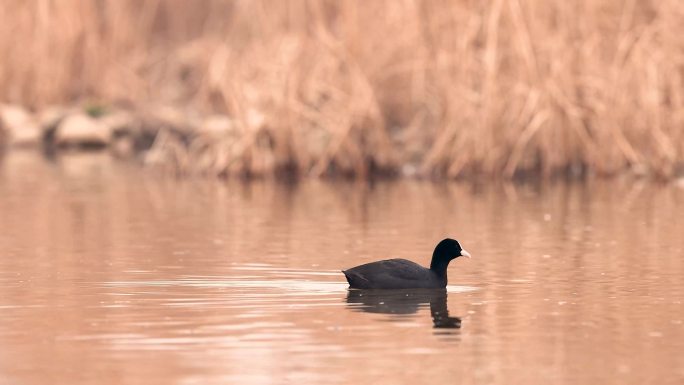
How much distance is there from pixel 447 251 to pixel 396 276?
460 millimetres

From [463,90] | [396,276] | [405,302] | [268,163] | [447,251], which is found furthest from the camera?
[268,163]

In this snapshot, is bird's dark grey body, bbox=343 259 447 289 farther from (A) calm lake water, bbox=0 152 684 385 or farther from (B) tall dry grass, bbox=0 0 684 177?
(B) tall dry grass, bbox=0 0 684 177

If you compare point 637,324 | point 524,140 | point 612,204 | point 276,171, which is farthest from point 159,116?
point 637,324

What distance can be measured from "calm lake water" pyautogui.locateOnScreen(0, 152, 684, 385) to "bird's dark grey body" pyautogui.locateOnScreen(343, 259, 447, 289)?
0.10 meters

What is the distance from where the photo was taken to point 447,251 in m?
13.2

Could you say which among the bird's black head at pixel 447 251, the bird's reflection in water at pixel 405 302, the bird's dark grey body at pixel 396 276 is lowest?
the bird's reflection in water at pixel 405 302

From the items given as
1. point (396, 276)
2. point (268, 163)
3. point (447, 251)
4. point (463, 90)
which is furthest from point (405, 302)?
point (268, 163)

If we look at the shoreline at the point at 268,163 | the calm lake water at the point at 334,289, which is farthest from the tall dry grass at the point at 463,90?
the calm lake water at the point at 334,289

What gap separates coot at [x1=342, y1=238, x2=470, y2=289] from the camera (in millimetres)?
12906

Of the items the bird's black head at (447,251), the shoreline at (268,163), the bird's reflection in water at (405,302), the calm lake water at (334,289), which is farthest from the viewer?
the shoreline at (268,163)

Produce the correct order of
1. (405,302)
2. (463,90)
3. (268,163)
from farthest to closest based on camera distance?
(268,163) < (463,90) < (405,302)

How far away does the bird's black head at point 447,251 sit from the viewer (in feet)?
43.2

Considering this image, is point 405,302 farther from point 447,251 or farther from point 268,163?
point 268,163

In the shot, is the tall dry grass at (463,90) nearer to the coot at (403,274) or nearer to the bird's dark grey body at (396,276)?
the coot at (403,274)
